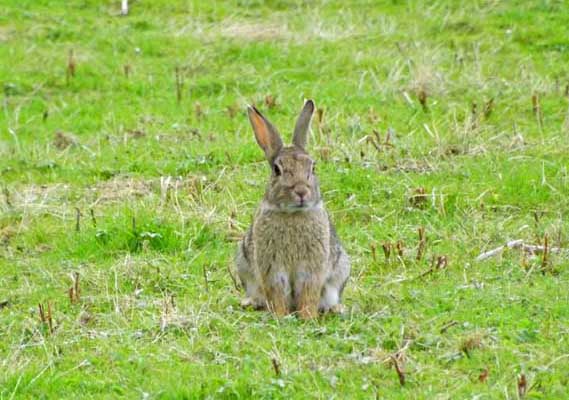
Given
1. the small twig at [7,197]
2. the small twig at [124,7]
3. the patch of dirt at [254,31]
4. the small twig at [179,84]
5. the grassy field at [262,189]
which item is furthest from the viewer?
the small twig at [124,7]

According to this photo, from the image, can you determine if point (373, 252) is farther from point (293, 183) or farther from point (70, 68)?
point (70, 68)

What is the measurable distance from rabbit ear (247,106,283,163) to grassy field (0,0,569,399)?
90cm

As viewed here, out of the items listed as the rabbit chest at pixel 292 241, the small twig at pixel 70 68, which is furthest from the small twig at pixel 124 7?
the rabbit chest at pixel 292 241

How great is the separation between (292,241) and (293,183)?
0.35 metres

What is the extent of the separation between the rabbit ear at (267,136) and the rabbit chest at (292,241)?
1.19ft

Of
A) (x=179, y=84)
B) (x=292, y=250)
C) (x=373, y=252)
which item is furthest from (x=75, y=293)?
(x=179, y=84)

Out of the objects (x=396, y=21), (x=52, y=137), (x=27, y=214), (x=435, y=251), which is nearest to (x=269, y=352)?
(x=435, y=251)

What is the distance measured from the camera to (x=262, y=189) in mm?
10539

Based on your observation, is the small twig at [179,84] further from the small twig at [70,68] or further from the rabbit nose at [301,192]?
the rabbit nose at [301,192]

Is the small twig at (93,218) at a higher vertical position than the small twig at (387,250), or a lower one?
lower

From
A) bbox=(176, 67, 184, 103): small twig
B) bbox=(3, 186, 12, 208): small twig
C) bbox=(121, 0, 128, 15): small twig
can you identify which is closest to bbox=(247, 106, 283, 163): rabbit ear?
bbox=(3, 186, 12, 208): small twig

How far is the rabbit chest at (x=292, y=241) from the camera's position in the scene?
7.69 meters

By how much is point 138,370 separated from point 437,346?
4.81 ft

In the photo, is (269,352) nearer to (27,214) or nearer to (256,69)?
(27,214)
